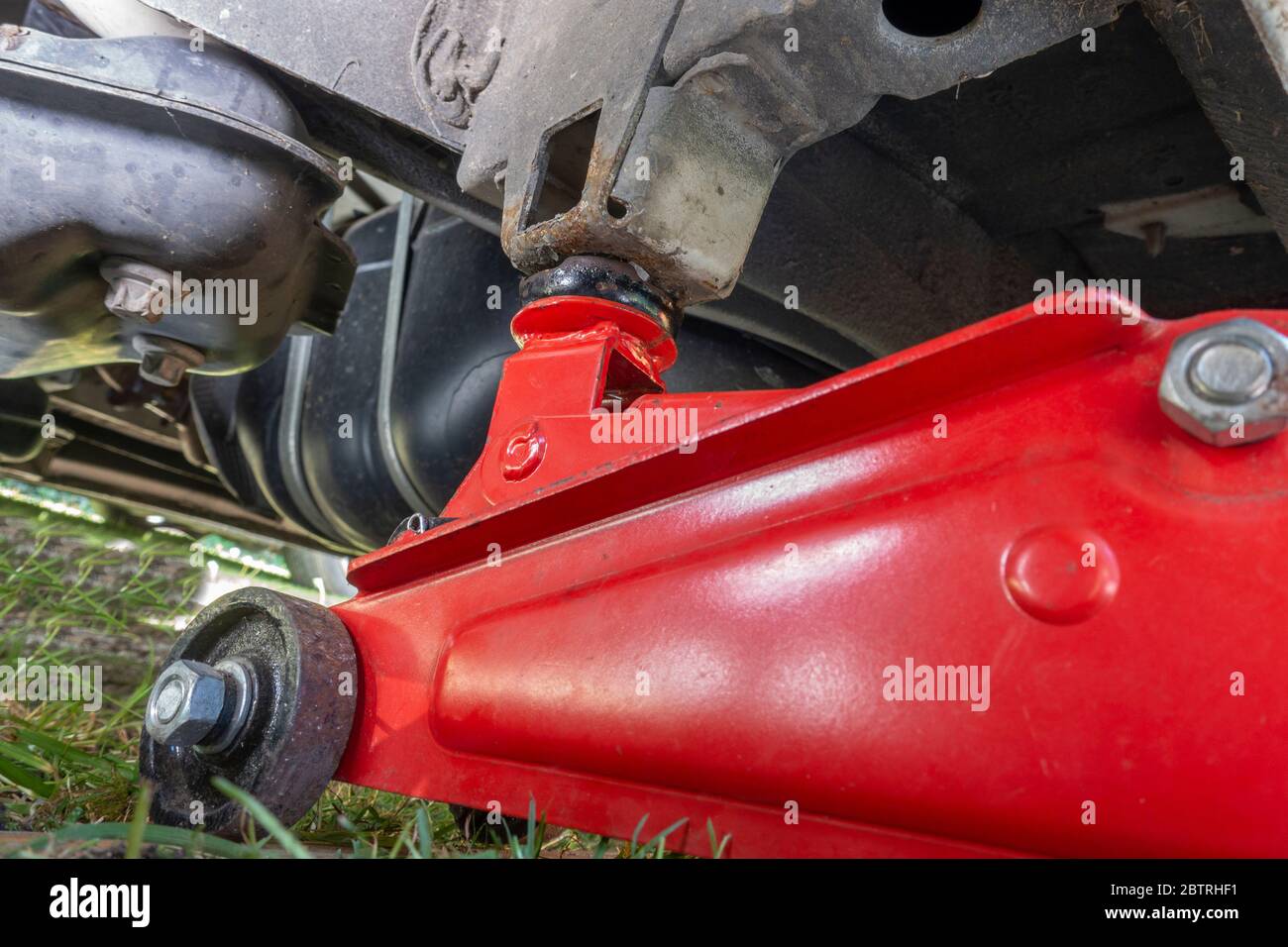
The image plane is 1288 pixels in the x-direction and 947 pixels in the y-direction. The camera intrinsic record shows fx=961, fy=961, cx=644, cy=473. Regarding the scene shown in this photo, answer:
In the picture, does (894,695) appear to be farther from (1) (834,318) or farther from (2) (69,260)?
(2) (69,260)

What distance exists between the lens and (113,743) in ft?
4.17

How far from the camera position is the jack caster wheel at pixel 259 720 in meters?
0.81

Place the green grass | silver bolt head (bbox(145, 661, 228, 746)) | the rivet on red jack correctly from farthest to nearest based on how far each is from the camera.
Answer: the rivet on red jack → silver bolt head (bbox(145, 661, 228, 746)) → the green grass

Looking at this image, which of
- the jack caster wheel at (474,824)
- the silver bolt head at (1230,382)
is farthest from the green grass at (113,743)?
the silver bolt head at (1230,382)

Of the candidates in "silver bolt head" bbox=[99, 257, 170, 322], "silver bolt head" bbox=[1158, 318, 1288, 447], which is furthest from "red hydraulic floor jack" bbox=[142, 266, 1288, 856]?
"silver bolt head" bbox=[99, 257, 170, 322]

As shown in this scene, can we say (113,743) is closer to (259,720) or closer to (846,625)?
(259,720)

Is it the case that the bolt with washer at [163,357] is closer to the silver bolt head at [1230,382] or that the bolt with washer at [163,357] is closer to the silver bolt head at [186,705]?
the silver bolt head at [186,705]

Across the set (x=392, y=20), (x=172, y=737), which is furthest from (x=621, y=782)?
(x=392, y=20)

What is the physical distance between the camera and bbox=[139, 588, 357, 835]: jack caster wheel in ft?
2.66

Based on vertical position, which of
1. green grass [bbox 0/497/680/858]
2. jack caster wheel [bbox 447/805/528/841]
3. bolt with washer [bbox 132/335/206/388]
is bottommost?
jack caster wheel [bbox 447/805/528/841]

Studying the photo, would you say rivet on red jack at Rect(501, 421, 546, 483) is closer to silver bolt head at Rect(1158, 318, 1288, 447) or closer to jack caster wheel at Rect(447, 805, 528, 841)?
jack caster wheel at Rect(447, 805, 528, 841)

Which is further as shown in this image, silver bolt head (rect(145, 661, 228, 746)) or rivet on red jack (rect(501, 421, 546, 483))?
rivet on red jack (rect(501, 421, 546, 483))

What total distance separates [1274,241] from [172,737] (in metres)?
Answer: 1.43

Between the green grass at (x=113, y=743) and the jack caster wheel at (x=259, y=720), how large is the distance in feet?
0.12
